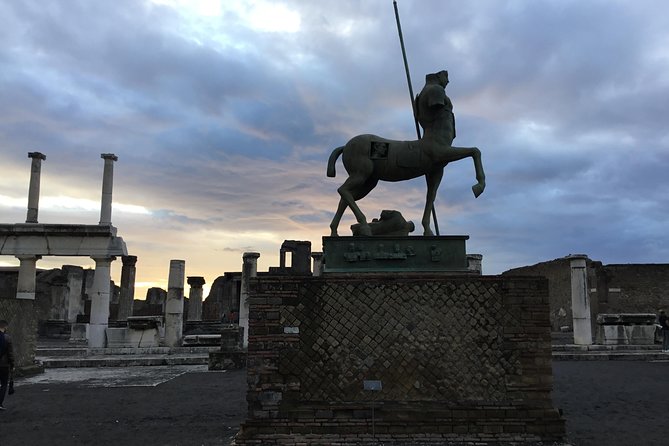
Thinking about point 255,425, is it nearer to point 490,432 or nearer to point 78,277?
point 490,432

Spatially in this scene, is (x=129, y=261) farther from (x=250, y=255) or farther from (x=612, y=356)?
(x=612, y=356)

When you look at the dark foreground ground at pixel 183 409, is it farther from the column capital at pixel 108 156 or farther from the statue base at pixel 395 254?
the column capital at pixel 108 156

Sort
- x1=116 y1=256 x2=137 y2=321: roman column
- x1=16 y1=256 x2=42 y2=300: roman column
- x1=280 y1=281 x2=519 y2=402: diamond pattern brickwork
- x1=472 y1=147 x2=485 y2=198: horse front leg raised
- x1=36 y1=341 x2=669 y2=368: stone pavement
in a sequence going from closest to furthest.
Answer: x1=280 y1=281 x2=519 y2=402: diamond pattern brickwork
x1=472 y1=147 x2=485 y2=198: horse front leg raised
x1=36 y1=341 x2=669 y2=368: stone pavement
x1=16 y1=256 x2=42 y2=300: roman column
x1=116 y1=256 x2=137 y2=321: roman column

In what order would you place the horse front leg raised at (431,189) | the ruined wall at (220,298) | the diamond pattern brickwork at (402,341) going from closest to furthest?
1. the diamond pattern brickwork at (402,341)
2. the horse front leg raised at (431,189)
3. the ruined wall at (220,298)

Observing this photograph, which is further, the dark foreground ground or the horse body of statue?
the horse body of statue

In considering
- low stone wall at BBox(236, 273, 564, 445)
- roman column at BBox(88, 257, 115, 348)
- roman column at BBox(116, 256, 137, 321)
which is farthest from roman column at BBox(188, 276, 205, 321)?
low stone wall at BBox(236, 273, 564, 445)

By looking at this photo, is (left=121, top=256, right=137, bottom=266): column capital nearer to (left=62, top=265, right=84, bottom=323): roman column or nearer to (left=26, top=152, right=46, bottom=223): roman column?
(left=62, top=265, right=84, bottom=323): roman column

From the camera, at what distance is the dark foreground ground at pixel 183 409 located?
5.71m

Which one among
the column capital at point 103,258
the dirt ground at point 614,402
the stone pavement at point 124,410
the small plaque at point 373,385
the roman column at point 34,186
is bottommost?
the stone pavement at point 124,410

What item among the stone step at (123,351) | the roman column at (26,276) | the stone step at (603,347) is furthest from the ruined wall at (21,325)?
the stone step at (603,347)

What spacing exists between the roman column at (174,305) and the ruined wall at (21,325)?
5.58 m

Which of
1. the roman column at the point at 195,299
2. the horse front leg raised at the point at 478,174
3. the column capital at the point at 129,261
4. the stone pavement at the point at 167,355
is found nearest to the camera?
the horse front leg raised at the point at 478,174

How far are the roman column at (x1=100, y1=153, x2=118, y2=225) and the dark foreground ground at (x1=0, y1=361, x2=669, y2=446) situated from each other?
7553mm

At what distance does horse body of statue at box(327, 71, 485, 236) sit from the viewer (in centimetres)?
643
